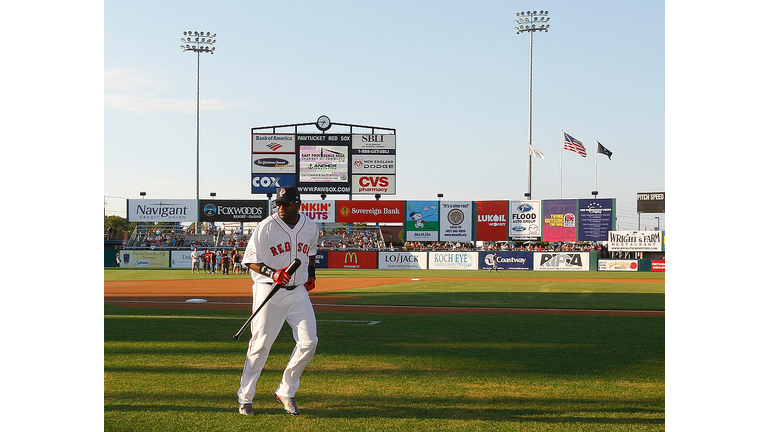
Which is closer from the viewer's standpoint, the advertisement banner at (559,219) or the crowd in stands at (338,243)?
the advertisement banner at (559,219)

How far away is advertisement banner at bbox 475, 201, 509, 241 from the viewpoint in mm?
50000

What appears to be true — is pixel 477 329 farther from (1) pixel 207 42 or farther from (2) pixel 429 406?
(1) pixel 207 42

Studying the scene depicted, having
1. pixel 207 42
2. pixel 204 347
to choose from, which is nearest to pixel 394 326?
pixel 204 347

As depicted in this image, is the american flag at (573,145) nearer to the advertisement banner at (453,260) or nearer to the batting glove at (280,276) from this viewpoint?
the advertisement banner at (453,260)

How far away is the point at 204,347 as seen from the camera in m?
9.89

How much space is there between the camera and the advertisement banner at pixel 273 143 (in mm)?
48812

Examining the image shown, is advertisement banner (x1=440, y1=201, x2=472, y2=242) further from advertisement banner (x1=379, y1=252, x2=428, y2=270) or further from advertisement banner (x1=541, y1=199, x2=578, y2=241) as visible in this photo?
advertisement banner (x1=541, y1=199, x2=578, y2=241)

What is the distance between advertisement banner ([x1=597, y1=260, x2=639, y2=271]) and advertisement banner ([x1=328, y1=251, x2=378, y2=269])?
16636 millimetres

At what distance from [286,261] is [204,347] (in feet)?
14.2

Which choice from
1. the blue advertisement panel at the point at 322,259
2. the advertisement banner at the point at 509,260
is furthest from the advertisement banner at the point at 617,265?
the blue advertisement panel at the point at 322,259

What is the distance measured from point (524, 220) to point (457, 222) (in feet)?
17.5

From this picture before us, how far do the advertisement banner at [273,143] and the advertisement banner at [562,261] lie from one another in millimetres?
20605

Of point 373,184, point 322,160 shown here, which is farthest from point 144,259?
point 373,184

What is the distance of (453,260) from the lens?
4681cm
